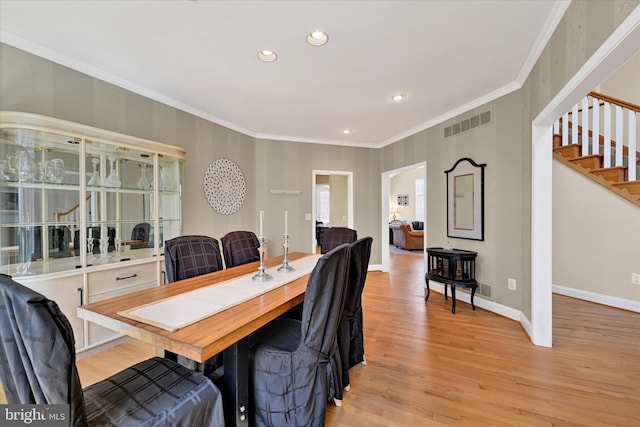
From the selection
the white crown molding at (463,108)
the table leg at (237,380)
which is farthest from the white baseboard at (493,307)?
the table leg at (237,380)

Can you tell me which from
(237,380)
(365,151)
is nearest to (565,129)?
(365,151)

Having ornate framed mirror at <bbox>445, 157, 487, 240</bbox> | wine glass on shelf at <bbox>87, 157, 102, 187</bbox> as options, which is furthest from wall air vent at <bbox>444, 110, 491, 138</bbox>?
wine glass on shelf at <bbox>87, 157, 102, 187</bbox>

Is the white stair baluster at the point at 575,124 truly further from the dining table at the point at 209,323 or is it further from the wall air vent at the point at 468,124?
the dining table at the point at 209,323

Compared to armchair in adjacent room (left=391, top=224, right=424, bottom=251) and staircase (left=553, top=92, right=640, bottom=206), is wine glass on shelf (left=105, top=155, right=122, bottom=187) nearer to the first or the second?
staircase (left=553, top=92, right=640, bottom=206)

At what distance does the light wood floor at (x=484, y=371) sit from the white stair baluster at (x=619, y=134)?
1.97 meters

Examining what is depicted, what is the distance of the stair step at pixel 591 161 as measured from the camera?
11.8ft

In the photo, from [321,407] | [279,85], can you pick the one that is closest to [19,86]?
[279,85]

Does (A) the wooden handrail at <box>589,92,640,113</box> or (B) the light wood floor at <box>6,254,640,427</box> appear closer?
(B) the light wood floor at <box>6,254,640,427</box>

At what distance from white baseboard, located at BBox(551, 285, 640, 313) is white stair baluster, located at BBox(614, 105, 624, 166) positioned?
1.74 m

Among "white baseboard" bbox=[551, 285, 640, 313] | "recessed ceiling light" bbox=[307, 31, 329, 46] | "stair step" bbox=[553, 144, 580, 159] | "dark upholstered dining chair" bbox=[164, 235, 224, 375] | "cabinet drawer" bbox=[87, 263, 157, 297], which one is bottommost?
"white baseboard" bbox=[551, 285, 640, 313]

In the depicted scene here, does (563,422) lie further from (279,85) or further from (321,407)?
(279,85)

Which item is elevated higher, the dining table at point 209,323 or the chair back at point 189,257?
the chair back at point 189,257

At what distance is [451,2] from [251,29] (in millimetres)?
1406

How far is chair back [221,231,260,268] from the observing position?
8.26 ft
